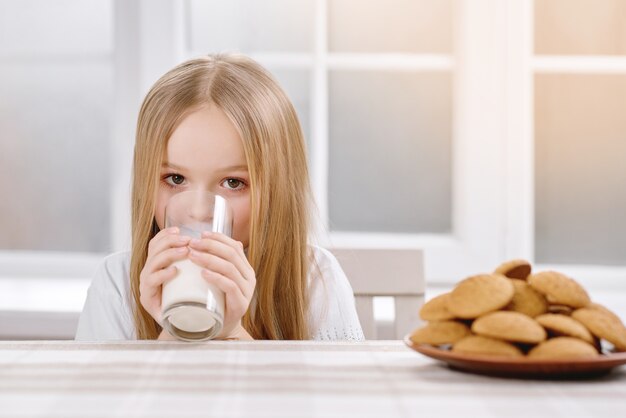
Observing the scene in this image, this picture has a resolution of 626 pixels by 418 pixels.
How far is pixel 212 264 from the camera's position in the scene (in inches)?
33.7

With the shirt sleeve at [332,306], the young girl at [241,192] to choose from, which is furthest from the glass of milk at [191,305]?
the shirt sleeve at [332,306]

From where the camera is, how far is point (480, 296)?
2.21ft

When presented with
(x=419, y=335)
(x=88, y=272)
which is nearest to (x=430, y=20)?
(x=88, y=272)

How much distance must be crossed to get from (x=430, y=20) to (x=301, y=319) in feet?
3.63

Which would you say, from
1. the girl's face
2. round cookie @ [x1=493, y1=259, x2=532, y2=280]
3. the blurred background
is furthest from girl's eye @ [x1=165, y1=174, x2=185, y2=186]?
the blurred background

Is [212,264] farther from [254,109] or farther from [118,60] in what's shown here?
[118,60]

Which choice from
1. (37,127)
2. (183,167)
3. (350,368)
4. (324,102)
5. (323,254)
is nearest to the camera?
(350,368)

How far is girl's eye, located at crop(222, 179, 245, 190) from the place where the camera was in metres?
1.18

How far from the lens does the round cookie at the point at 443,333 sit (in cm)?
70

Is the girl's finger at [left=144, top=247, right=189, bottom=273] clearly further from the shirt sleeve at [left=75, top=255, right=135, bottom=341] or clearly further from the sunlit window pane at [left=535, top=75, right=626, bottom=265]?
the sunlit window pane at [left=535, top=75, right=626, bottom=265]

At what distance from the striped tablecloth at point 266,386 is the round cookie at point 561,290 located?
65 millimetres

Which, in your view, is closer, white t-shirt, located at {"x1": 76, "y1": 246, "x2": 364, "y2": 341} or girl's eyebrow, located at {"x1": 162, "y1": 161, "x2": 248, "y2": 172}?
girl's eyebrow, located at {"x1": 162, "y1": 161, "x2": 248, "y2": 172}

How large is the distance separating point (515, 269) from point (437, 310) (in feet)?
0.33

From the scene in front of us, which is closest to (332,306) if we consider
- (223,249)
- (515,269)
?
(223,249)
